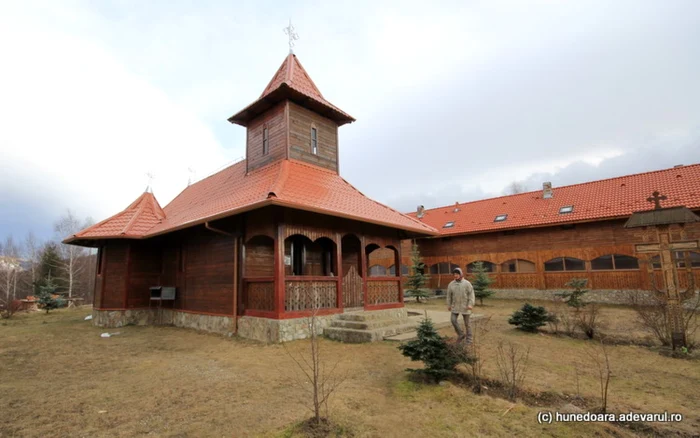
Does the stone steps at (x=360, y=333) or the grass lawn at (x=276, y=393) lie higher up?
the stone steps at (x=360, y=333)

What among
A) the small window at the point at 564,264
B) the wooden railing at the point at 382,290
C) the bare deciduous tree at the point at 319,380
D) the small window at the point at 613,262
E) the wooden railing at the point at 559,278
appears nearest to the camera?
the bare deciduous tree at the point at 319,380

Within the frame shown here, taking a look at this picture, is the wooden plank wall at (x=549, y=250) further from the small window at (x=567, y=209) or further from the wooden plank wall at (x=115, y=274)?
the wooden plank wall at (x=115, y=274)

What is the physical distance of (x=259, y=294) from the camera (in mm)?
10180

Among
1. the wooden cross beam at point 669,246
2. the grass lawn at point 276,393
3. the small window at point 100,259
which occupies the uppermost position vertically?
the small window at point 100,259

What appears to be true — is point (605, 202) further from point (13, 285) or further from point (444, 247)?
point (13, 285)

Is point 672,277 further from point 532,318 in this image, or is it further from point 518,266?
point 518,266

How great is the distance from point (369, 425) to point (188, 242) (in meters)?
11.6

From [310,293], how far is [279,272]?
1142 mm

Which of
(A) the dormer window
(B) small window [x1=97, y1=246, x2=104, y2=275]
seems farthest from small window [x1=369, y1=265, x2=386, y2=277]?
(B) small window [x1=97, y1=246, x2=104, y2=275]

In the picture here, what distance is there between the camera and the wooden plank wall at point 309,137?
1277 centimetres

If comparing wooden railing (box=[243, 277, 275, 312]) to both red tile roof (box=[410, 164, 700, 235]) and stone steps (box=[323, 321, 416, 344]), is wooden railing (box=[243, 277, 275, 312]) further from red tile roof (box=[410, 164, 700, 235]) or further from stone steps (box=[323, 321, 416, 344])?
red tile roof (box=[410, 164, 700, 235])

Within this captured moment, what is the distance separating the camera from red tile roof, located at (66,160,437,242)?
9741 mm

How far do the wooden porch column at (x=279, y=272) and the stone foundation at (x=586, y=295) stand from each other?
12.4 meters

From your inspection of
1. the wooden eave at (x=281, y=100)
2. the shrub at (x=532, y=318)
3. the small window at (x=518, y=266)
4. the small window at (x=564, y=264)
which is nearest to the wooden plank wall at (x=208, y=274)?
the wooden eave at (x=281, y=100)
